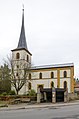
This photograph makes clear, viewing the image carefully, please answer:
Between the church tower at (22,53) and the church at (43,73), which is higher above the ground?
the church tower at (22,53)

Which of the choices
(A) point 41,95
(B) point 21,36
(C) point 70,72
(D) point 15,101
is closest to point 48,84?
(C) point 70,72

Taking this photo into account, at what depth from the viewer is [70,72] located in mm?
62312

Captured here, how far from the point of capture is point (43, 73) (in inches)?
2594

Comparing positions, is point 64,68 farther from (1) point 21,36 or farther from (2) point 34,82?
(1) point 21,36

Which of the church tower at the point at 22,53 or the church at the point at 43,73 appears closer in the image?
the church at the point at 43,73

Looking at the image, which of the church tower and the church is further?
the church tower

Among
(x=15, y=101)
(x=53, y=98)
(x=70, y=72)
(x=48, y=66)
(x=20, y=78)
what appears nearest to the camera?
(x=15, y=101)

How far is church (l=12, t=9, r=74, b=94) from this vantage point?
6244cm

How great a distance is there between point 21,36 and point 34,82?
15.8 m

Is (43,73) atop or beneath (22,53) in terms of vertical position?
beneath

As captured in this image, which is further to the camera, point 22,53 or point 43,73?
point 43,73

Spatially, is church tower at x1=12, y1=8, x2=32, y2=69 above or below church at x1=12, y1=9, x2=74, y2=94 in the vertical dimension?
above

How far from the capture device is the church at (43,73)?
6244cm

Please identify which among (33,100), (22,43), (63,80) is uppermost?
(22,43)
